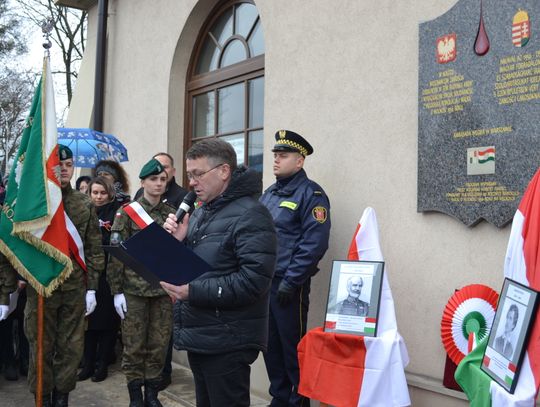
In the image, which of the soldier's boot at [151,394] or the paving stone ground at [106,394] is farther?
the paving stone ground at [106,394]

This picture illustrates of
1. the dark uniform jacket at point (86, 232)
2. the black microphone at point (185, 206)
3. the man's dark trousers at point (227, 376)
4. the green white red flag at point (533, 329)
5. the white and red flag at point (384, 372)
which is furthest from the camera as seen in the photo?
the dark uniform jacket at point (86, 232)

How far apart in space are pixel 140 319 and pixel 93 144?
3.01m

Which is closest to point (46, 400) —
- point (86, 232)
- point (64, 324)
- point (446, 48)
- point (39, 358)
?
point (39, 358)

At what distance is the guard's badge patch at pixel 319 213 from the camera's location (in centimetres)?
413

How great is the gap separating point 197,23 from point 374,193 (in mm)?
3536

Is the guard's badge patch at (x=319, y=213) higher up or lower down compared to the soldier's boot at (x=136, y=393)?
higher up

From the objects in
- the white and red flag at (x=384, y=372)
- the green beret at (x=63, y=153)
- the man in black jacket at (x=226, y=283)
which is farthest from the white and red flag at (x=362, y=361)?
the green beret at (x=63, y=153)

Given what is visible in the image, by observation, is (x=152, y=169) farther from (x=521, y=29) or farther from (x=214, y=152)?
(x=521, y=29)

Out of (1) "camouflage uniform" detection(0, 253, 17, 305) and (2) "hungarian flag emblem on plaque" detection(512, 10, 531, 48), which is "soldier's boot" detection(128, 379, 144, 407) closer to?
(1) "camouflage uniform" detection(0, 253, 17, 305)

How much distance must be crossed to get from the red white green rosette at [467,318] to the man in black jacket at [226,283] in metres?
1.14

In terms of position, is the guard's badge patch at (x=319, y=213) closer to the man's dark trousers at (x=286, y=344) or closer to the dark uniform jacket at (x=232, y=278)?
the man's dark trousers at (x=286, y=344)

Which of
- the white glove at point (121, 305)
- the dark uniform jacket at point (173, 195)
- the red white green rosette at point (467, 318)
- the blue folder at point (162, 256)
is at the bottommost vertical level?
the white glove at point (121, 305)

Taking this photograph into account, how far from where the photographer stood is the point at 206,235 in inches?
109

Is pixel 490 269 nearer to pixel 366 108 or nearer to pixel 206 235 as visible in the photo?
pixel 366 108
